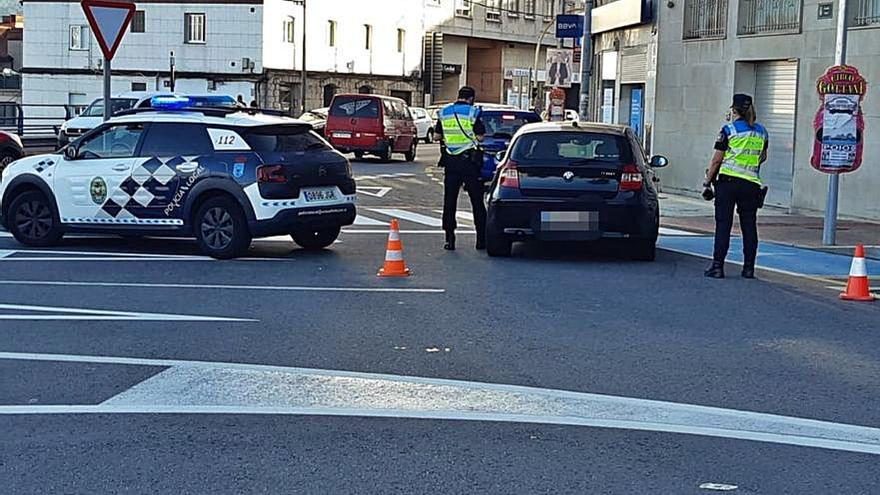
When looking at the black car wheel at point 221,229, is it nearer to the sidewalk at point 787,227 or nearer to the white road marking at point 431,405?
the white road marking at point 431,405

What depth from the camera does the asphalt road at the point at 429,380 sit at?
19.1ft

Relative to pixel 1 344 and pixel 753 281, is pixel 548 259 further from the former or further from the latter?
pixel 1 344

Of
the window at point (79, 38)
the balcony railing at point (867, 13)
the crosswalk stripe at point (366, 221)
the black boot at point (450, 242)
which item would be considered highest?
the window at point (79, 38)

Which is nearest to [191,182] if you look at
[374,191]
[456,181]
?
[456,181]

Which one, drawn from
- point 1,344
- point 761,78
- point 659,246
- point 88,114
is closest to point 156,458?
point 1,344

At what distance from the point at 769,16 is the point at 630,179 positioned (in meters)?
8.73

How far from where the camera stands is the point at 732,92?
2183cm

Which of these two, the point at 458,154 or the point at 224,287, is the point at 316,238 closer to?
the point at 458,154

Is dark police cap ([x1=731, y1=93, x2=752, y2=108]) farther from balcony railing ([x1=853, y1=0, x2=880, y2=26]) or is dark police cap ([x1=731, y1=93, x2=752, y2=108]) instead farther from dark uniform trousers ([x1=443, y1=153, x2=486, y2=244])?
balcony railing ([x1=853, y1=0, x2=880, y2=26])

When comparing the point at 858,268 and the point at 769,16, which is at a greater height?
the point at 769,16

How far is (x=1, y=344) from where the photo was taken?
8.81 metres

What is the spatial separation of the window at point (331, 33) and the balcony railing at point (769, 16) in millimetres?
36602

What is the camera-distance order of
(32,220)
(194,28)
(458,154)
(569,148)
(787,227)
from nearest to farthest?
(569,148) < (458,154) < (32,220) < (787,227) < (194,28)

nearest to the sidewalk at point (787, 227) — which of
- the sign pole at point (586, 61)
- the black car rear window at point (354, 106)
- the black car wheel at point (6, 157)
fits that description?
the sign pole at point (586, 61)
